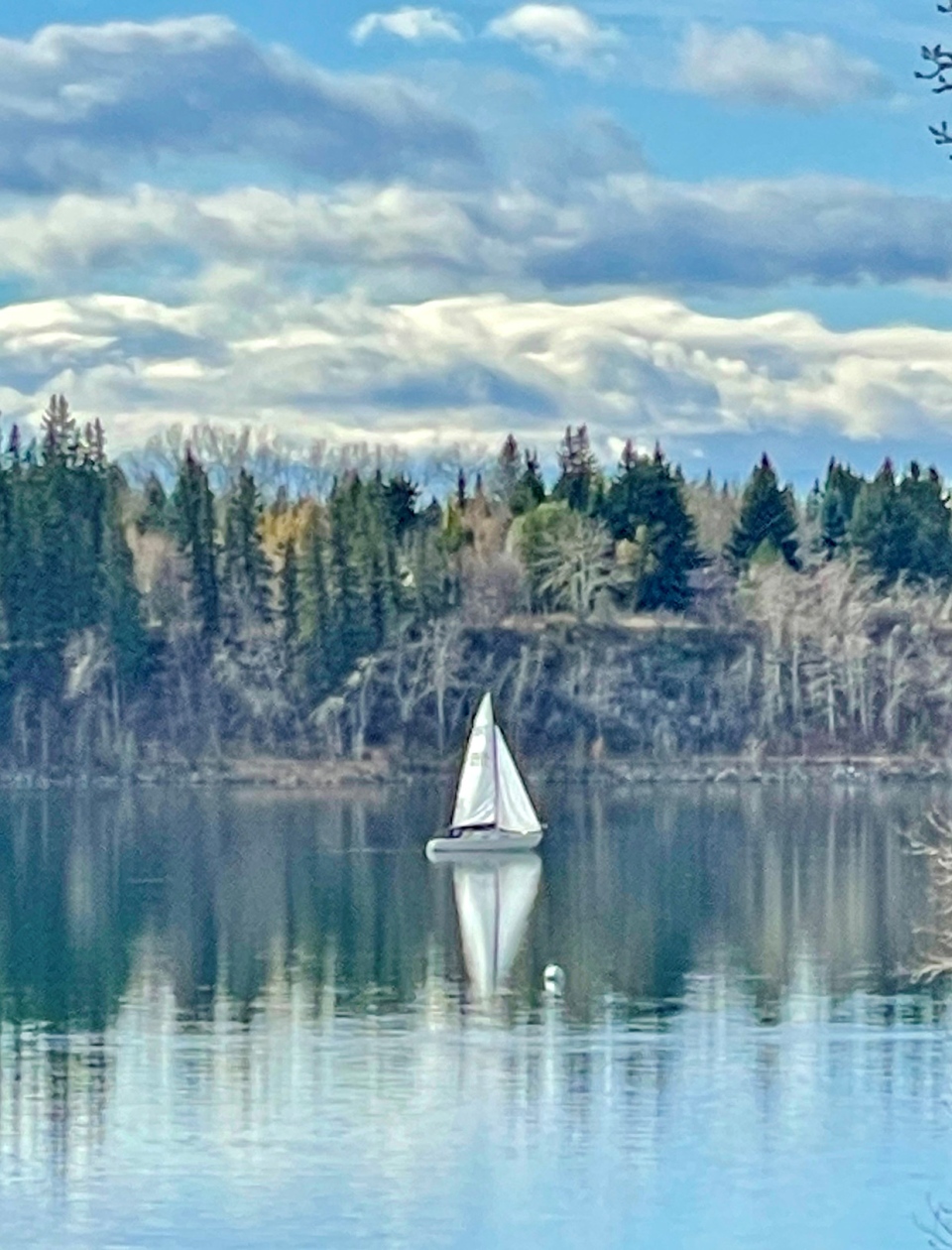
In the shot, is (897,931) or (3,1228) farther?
(897,931)

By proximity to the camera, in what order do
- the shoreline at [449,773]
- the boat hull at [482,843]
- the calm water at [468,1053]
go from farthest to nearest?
the shoreline at [449,773] → the boat hull at [482,843] → the calm water at [468,1053]

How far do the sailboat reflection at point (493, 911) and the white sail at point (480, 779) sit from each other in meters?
2.82

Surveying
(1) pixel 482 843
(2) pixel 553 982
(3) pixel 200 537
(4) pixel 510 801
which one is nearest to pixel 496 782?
(4) pixel 510 801

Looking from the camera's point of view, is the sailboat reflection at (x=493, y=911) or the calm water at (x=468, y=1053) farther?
the sailboat reflection at (x=493, y=911)

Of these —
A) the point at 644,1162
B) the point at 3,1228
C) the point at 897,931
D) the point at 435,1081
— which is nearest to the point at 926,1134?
the point at 644,1162

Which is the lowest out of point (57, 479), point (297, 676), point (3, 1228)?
point (3, 1228)

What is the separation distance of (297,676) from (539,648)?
39.6 ft

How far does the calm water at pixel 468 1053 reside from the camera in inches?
1735

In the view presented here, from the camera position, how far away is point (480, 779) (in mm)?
101312

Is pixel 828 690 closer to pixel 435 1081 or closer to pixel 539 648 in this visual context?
pixel 539 648

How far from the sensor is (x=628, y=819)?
117312 millimetres

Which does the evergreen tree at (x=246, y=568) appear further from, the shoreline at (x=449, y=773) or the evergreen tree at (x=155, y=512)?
the shoreline at (x=449, y=773)

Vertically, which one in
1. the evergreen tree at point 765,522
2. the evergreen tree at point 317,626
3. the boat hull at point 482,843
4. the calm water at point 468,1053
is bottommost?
the calm water at point 468,1053

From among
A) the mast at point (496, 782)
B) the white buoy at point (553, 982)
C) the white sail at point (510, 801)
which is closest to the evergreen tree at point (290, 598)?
the white sail at point (510, 801)
